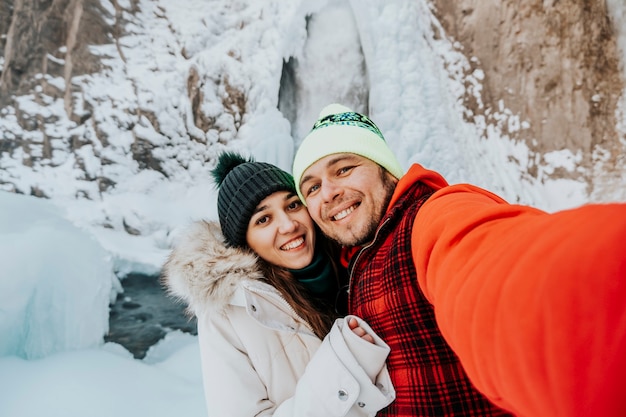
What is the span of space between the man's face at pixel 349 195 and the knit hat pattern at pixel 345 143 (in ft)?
0.09

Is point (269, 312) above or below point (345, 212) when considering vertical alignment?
below

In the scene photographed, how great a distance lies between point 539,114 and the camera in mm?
4410

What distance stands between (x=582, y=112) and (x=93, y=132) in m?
6.55

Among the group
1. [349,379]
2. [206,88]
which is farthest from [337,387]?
[206,88]

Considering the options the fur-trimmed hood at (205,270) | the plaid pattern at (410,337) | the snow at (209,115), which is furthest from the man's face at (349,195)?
the snow at (209,115)

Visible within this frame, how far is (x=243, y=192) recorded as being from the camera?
152cm

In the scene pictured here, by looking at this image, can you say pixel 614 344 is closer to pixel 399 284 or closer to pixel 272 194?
pixel 399 284

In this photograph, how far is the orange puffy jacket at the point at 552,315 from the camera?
314 mm

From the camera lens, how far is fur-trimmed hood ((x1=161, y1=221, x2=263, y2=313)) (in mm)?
1189

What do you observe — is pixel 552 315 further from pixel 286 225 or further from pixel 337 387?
pixel 286 225

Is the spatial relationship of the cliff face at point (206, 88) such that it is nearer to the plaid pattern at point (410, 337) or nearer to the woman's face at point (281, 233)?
the woman's face at point (281, 233)

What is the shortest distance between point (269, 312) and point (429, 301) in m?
0.63

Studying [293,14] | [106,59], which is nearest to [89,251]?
[106,59]

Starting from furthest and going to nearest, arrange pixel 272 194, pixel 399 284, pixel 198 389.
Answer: pixel 198 389, pixel 272 194, pixel 399 284
